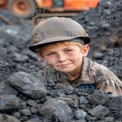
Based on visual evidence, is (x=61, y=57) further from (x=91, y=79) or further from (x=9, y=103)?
(x=9, y=103)

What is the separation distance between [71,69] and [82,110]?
67 centimetres

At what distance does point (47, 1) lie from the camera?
43.2 feet

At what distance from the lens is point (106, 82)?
3557 mm

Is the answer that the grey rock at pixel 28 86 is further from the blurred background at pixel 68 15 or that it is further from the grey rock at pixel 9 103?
the blurred background at pixel 68 15

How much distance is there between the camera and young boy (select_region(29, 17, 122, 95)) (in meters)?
3.41

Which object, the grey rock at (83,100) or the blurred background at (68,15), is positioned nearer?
the grey rock at (83,100)

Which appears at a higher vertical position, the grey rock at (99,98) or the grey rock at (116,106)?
the grey rock at (99,98)

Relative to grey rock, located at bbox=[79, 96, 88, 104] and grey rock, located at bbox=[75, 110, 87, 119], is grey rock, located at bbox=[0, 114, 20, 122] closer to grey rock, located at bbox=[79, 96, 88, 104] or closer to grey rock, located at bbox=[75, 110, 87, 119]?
grey rock, located at bbox=[75, 110, 87, 119]

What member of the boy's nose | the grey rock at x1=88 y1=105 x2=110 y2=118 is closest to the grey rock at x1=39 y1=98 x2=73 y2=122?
the grey rock at x1=88 y1=105 x2=110 y2=118

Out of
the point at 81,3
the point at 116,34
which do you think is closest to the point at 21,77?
the point at 116,34

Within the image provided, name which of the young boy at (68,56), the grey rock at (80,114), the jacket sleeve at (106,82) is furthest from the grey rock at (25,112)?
the jacket sleeve at (106,82)

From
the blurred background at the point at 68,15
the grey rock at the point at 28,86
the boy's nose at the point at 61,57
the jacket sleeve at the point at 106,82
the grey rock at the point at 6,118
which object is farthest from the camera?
the blurred background at the point at 68,15

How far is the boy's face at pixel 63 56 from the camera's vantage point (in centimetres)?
340

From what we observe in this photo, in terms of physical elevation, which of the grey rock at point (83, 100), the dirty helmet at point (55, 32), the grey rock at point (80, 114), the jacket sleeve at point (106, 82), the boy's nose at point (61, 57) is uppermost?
the dirty helmet at point (55, 32)
